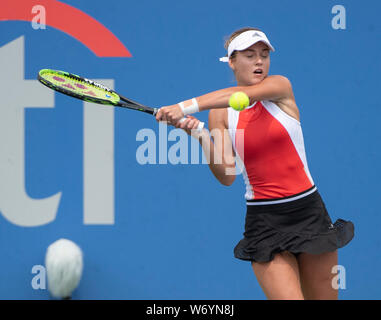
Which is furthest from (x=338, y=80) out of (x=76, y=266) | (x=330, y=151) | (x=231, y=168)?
(x=76, y=266)

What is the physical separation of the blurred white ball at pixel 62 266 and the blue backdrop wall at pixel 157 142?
0.07 metres

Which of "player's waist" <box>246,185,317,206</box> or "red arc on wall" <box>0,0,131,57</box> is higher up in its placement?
"red arc on wall" <box>0,0,131,57</box>

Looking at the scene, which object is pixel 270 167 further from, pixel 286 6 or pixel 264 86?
pixel 286 6

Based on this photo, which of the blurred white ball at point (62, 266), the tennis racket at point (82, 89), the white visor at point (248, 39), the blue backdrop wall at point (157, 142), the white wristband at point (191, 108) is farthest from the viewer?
the blue backdrop wall at point (157, 142)

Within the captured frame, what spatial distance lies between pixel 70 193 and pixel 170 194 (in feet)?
2.02

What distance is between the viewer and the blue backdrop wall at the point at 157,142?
4141mm

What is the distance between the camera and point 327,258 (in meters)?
2.77

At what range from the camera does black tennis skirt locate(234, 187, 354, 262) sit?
2.70 metres

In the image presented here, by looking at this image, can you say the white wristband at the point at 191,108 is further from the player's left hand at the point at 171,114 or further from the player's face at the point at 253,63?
the player's face at the point at 253,63

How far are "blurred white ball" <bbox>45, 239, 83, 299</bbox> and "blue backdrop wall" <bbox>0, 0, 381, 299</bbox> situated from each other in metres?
0.07

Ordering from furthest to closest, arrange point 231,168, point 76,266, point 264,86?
1. point 76,266
2. point 231,168
3. point 264,86

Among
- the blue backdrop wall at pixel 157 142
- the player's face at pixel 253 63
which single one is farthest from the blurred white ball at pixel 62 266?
the player's face at pixel 253 63

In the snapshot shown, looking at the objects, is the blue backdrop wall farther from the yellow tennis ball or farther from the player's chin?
the yellow tennis ball

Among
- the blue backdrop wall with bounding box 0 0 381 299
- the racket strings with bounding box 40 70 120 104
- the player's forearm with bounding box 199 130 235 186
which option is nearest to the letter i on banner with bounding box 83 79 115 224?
the blue backdrop wall with bounding box 0 0 381 299
